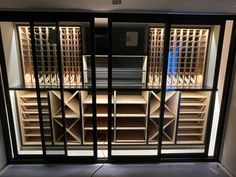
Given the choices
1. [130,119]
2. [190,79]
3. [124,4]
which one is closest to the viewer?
[124,4]

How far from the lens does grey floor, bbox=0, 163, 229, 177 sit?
6.97 ft

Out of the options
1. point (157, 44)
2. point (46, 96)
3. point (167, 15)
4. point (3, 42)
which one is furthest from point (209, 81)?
point (3, 42)

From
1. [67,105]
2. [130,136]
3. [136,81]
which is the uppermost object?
[136,81]

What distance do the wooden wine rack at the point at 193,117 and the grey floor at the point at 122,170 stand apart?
373 millimetres

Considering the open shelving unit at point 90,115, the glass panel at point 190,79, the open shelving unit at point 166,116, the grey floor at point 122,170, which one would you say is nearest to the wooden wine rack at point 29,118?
the grey floor at point 122,170

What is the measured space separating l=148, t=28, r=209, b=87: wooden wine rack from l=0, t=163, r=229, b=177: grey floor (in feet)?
3.63

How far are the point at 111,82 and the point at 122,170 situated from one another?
3.79ft

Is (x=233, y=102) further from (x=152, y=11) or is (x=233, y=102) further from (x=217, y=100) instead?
(x=152, y=11)

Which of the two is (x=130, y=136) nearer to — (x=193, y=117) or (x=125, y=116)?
(x=125, y=116)

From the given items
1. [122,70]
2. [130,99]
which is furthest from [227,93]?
[122,70]

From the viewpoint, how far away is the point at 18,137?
2355mm

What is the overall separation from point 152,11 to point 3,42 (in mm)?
1778

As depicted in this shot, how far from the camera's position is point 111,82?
212 cm

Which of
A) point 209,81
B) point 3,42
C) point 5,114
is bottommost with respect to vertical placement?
point 5,114
